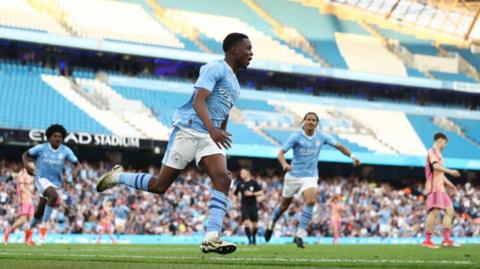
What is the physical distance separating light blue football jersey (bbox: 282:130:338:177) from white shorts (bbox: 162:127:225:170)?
25.1ft

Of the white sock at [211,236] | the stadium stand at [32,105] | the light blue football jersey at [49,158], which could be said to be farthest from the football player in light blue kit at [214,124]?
the stadium stand at [32,105]

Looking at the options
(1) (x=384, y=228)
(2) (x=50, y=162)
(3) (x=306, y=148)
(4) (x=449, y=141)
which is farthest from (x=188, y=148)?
(4) (x=449, y=141)

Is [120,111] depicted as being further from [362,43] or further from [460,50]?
[460,50]

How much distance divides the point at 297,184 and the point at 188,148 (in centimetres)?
803

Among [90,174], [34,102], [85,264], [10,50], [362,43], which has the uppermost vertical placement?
[362,43]

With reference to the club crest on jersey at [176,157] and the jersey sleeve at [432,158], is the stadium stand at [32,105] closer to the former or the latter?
the jersey sleeve at [432,158]

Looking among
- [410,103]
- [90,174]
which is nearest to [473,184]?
[410,103]

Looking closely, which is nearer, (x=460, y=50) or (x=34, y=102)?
(x=34, y=102)

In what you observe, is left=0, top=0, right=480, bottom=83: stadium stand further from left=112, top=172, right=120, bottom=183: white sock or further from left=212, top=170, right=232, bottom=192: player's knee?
left=212, top=170, right=232, bottom=192: player's knee

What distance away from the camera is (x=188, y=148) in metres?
9.33

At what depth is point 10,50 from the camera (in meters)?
39.2

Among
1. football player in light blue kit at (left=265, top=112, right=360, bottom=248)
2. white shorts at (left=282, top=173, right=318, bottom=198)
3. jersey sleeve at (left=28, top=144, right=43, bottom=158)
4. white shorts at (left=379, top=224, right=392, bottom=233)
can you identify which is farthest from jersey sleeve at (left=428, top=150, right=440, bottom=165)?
white shorts at (left=379, top=224, right=392, bottom=233)

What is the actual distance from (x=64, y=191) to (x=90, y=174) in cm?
280

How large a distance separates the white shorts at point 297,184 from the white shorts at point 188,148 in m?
7.81
